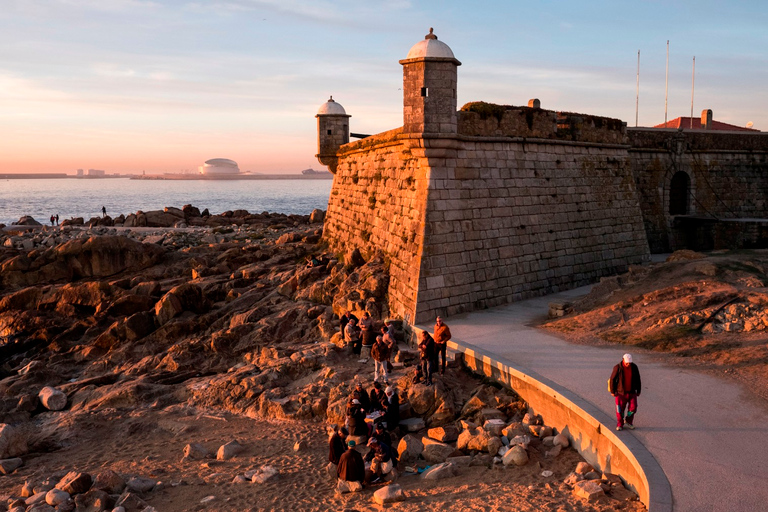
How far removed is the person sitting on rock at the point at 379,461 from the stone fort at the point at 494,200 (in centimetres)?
529

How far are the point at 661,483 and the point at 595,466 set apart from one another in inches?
63.5

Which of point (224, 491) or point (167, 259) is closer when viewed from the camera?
point (224, 491)

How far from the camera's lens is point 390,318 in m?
15.5

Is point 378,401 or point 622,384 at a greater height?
point 622,384

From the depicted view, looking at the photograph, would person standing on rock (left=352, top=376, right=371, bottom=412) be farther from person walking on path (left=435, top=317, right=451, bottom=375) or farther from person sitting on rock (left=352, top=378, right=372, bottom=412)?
person walking on path (left=435, top=317, right=451, bottom=375)

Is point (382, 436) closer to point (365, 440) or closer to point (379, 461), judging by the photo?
point (379, 461)

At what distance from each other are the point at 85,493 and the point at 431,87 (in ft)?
38.0

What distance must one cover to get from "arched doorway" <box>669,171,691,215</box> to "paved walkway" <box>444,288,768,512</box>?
16214 millimetres

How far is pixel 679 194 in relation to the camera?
86.0 feet

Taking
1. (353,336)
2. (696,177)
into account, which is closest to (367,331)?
(353,336)

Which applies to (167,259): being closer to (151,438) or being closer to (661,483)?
(151,438)

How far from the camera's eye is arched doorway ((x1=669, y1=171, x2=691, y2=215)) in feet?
85.3

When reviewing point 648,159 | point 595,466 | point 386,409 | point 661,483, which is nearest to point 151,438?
point 386,409

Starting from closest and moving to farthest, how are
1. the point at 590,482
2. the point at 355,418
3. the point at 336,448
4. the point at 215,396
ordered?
the point at 590,482
the point at 336,448
the point at 355,418
the point at 215,396
